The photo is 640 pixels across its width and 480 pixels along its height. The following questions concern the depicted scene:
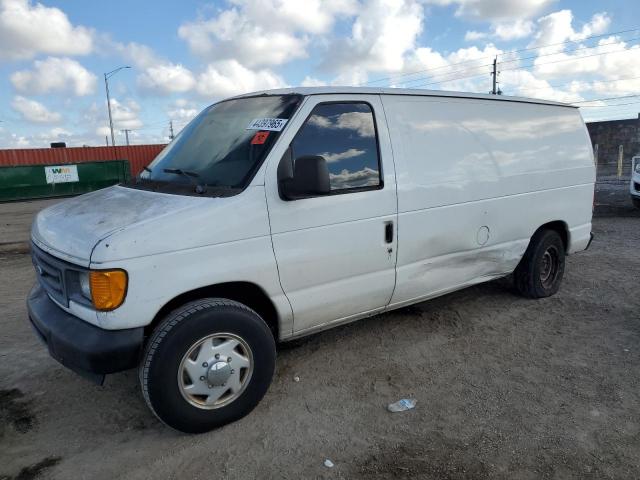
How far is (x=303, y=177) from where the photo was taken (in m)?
3.03

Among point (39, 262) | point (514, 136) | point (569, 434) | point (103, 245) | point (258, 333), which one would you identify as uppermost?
point (514, 136)

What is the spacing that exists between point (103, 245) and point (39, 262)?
3.30ft

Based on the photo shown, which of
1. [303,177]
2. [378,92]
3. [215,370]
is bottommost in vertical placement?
[215,370]

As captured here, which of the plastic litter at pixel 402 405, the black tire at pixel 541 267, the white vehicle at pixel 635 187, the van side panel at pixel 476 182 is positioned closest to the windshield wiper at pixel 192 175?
the van side panel at pixel 476 182

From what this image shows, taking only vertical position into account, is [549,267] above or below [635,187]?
below

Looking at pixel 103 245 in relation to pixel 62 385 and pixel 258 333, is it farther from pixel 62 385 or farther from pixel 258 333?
pixel 62 385

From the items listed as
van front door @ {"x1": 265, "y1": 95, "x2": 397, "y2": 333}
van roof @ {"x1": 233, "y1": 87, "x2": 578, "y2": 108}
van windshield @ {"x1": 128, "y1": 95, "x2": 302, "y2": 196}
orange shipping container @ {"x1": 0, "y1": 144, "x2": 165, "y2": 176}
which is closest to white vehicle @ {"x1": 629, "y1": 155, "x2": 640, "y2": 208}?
van roof @ {"x1": 233, "y1": 87, "x2": 578, "y2": 108}

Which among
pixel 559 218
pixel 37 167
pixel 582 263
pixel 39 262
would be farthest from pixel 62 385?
pixel 37 167

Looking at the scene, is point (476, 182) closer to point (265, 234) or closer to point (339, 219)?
point (339, 219)

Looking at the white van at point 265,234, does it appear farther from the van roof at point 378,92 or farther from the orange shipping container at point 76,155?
the orange shipping container at point 76,155

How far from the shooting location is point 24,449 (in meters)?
2.95

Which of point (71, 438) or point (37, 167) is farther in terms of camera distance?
point (37, 167)

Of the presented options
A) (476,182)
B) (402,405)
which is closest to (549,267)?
(476,182)

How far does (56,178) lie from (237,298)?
1942 centimetres
